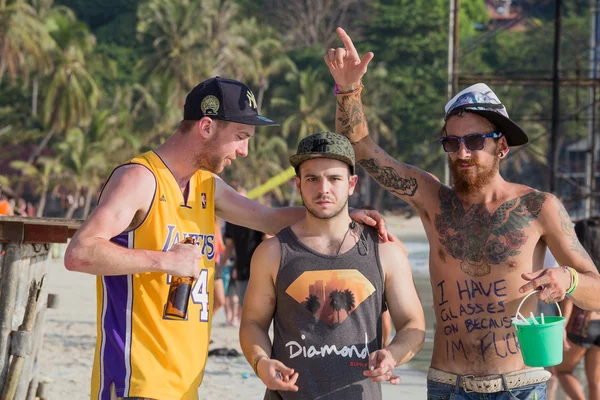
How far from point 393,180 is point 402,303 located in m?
0.81

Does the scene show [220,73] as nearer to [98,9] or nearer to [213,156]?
[98,9]

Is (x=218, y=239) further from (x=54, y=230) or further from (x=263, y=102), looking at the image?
(x=263, y=102)

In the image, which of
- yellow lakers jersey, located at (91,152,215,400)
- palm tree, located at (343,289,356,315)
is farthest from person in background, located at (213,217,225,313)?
palm tree, located at (343,289,356,315)

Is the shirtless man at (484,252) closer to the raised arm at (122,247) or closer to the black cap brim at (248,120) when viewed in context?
the black cap brim at (248,120)

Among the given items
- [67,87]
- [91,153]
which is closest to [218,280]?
[91,153]

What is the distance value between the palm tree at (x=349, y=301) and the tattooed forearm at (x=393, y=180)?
835mm

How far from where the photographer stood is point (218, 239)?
1240 cm

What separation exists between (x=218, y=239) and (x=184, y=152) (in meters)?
8.38

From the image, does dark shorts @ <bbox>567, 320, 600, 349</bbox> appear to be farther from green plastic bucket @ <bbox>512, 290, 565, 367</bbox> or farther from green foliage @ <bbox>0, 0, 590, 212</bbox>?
green foliage @ <bbox>0, 0, 590, 212</bbox>

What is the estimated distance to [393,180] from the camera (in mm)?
4531

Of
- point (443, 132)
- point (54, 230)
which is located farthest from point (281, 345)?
point (54, 230)

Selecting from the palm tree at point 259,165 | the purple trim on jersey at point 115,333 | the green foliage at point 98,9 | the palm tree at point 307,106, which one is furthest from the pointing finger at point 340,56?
the green foliage at point 98,9

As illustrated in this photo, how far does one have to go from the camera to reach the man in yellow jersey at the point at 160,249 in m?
3.68

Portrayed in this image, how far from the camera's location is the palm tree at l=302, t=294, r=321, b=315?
3.82 meters
